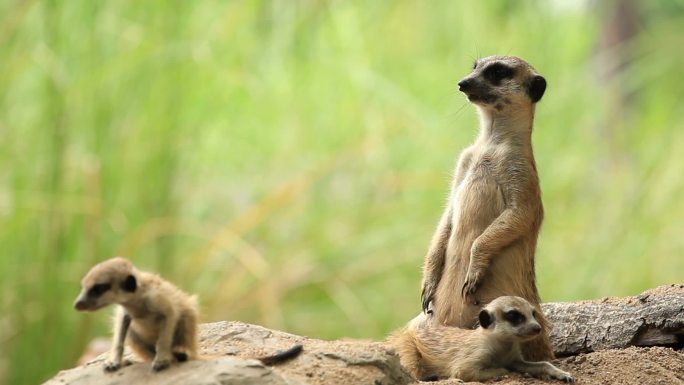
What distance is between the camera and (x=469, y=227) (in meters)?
3.14

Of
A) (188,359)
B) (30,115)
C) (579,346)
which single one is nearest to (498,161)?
(579,346)

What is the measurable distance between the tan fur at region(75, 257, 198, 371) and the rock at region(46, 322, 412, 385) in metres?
0.04

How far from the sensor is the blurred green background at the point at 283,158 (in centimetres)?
505

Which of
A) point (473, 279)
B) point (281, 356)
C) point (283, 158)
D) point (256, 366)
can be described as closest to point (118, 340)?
point (256, 366)

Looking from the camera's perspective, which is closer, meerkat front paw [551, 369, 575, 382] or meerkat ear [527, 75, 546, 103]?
meerkat front paw [551, 369, 575, 382]

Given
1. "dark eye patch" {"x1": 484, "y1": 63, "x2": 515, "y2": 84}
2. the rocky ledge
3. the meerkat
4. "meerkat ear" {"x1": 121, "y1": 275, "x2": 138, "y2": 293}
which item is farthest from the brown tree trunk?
"meerkat ear" {"x1": 121, "y1": 275, "x2": 138, "y2": 293}

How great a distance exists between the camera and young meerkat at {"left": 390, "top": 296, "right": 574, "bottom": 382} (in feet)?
9.23

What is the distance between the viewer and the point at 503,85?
3152mm

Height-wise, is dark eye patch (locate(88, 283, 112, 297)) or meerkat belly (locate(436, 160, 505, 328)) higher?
meerkat belly (locate(436, 160, 505, 328))

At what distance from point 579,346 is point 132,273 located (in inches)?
67.4

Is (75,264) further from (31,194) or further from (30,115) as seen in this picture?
(30,115)

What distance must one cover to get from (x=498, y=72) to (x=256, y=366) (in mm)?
1247

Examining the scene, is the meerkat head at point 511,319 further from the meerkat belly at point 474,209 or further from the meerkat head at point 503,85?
the meerkat head at point 503,85

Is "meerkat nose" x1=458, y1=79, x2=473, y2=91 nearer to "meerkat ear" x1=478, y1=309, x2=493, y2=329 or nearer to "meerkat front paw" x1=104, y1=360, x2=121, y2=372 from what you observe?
"meerkat ear" x1=478, y1=309, x2=493, y2=329
